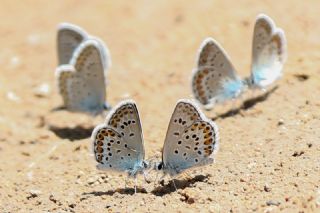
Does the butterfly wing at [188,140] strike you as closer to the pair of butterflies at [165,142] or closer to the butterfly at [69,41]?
the pair of butterflies at [165,142]

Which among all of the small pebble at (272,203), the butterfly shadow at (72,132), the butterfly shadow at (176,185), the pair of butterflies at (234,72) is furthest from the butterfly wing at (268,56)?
the small pebble at (272,203)

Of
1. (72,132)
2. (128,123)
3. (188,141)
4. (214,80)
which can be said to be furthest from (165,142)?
(72,132)

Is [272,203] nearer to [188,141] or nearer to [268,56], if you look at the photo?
[188,141]

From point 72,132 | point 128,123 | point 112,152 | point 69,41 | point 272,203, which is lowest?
point 272,203

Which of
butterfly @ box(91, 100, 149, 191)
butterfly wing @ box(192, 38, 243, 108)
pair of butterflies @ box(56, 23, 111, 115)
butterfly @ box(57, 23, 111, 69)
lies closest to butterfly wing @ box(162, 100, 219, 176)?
butterfly @ box(91, 100, 149, 191)

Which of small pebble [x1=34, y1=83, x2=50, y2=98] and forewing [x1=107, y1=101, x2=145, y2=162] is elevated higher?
forewing [x1=107, y1=101, x2=145, y2=162]

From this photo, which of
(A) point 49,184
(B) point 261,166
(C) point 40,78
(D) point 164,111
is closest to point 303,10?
(D) point 164,111

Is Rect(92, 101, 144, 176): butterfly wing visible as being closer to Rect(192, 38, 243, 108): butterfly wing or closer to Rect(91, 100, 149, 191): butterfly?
Rect(91, 100, 149, 191): butterfly
